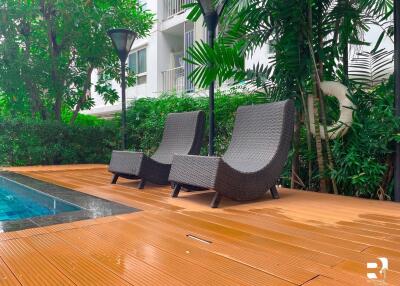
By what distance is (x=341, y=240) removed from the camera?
229 centimetres

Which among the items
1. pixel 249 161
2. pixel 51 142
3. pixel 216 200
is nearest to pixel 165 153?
pixel 249 161

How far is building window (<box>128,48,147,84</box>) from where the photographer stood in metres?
15.6

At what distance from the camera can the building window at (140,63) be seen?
51.1ft

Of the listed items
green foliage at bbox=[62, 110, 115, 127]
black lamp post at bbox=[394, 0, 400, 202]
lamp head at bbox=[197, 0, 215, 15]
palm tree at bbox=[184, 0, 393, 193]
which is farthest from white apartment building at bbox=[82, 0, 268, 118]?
black lamp post at bbox=[394, 0, 400, 202]

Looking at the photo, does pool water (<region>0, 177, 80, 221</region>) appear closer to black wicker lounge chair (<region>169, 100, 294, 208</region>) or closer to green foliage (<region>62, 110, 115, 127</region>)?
black wicker lounge chair (<region>169, 100, 294, 208</region>)

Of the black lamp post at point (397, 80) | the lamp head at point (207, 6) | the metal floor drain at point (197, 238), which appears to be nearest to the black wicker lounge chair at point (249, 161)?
the metal floor drain at point (197, 238)

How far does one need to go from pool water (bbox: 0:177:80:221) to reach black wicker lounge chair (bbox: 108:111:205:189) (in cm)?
103

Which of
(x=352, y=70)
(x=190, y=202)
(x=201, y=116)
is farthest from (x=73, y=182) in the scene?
(x=352, y=70)

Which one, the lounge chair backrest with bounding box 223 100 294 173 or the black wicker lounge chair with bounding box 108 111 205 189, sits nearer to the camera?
the lounge chair backrest with bounding box 223 100 294 173

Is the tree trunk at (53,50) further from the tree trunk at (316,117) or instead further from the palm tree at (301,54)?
the tree trunk at (316,117)

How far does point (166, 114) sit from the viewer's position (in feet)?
27.5

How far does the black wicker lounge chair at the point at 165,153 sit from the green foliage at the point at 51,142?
14.7 ft

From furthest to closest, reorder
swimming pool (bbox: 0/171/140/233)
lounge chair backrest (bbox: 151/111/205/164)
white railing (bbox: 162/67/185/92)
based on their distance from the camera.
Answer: white railing (bbox: 162/67/185/92)
lounge chair backrest (bbox: 151/111/205/164)
swimming pool (bbox: 0/171/140/233)

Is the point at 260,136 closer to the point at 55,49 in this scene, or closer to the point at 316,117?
the point at 316,117
